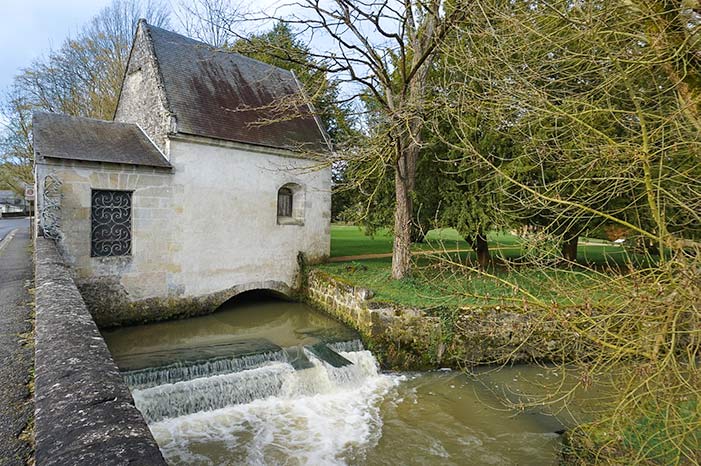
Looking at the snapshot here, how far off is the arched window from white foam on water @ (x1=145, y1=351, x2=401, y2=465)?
590 cm

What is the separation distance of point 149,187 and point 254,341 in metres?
4.24

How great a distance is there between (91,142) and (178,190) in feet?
6.74

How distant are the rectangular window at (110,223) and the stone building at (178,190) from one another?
0.9 inches

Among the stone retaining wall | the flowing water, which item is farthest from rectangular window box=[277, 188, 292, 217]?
the stone retaining wall

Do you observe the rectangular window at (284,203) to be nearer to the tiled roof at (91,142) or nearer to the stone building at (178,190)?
the stone building at (178,190)

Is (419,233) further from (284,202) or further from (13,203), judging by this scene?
(13,203)

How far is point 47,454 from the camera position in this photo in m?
1.65

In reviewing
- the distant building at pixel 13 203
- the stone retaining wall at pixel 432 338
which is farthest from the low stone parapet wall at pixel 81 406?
the distant building at pixel 13 203

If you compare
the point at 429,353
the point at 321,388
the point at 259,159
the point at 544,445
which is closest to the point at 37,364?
the point at 321,388

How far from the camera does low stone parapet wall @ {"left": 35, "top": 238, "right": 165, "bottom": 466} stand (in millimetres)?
1671

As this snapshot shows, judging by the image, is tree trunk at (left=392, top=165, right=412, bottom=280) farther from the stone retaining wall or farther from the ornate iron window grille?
the ornate iron window grille

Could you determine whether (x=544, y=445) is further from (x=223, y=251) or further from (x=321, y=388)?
(x=223, y=251)

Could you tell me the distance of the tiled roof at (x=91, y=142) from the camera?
8540mm

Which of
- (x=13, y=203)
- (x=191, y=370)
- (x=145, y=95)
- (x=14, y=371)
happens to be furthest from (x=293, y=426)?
(x=13, y=203)
